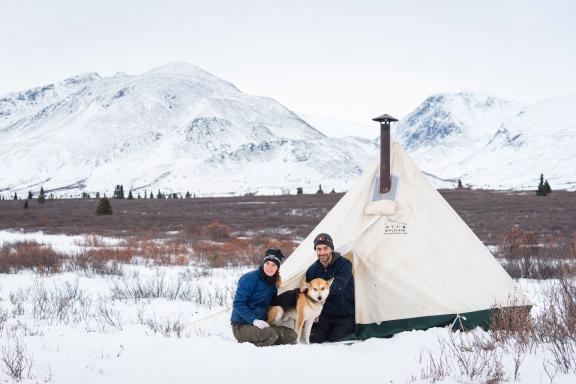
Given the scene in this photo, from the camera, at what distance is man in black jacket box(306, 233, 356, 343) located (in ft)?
20.4

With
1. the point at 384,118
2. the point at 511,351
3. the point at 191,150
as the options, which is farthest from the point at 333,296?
the point at 191,150

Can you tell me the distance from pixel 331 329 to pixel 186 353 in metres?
2.02

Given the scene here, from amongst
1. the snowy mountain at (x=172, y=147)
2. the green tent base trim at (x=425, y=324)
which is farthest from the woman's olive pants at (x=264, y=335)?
the snowy mountain at (x=172, y=147)

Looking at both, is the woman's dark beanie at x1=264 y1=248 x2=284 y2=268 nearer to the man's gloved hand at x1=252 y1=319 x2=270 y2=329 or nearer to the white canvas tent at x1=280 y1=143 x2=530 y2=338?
the man's gloved hand at x1=252 y1=319 x2=270 y2=329

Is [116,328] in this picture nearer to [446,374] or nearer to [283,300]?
[283,300]

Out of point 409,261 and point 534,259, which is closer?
point 409,261

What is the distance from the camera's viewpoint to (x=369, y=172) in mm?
7660

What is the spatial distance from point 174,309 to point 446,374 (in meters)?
5.23

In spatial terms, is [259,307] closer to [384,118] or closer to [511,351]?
[511,351]

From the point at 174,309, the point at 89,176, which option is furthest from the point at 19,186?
the point at 174,309

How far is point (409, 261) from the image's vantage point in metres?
6.87

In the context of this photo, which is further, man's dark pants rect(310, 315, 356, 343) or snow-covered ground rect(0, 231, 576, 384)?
man's dark pants rect(310, 315, 356, 343)

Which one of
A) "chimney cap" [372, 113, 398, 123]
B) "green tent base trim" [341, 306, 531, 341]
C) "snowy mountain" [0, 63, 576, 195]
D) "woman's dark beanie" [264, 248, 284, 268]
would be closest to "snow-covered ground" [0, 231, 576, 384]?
"green tent base trim" [341, 306, 531, 341]

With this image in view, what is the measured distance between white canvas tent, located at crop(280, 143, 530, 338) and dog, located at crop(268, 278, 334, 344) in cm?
45
